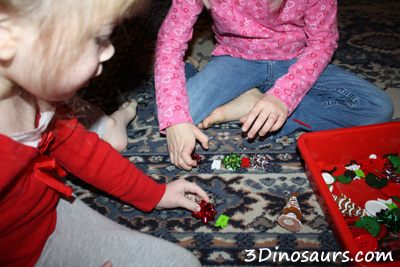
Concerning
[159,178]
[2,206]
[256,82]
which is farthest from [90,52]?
[256,82]

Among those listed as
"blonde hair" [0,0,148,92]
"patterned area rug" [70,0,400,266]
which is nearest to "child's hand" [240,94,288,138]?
"patterned area rug" [70,0,400,266]

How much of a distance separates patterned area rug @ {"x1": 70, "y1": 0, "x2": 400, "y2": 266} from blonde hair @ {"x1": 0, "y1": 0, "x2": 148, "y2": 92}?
10cm

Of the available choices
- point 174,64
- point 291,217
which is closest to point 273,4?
point 174,64

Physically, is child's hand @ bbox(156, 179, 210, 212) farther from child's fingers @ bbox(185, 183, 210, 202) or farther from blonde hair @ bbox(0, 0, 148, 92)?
blonde hair @ bbox(0, 0, 148, 92)

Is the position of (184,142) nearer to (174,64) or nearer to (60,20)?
(174,64)

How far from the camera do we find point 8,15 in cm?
37

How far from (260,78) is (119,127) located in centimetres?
50

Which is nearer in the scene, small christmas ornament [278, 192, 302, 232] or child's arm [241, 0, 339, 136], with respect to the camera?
small christmas ornament [278, 192, 302, 232]

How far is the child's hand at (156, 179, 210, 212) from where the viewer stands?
2.58 ft

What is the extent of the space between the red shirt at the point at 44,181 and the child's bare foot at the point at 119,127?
275 millimetres

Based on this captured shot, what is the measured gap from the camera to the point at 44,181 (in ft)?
1.86

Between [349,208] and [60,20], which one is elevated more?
[60,20]

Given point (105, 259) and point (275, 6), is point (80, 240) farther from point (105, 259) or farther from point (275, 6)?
point (275, 6)

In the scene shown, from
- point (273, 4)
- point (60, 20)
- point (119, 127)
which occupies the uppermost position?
point (60, 20)
